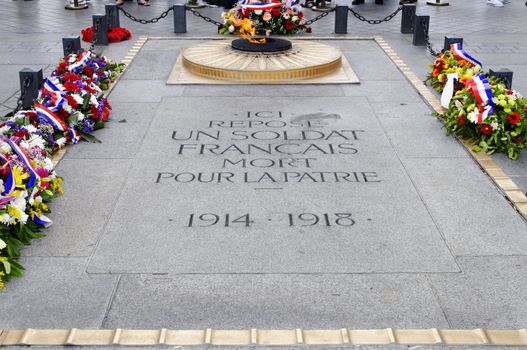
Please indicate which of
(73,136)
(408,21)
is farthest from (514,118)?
(408,21)

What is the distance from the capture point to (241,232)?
207 inches

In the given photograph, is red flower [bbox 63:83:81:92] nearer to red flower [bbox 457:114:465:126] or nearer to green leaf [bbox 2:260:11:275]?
green leaf [bbox 2:260:11:275]

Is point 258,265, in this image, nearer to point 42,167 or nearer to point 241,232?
point 241,232

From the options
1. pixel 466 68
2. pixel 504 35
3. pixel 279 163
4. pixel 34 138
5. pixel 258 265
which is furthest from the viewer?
pixel 504 35

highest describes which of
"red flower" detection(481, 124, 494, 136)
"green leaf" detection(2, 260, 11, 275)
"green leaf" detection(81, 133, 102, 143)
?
"red flower" detection(481, 124, 494, 136)

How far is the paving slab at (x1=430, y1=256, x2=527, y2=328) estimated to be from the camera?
4195 millimetres

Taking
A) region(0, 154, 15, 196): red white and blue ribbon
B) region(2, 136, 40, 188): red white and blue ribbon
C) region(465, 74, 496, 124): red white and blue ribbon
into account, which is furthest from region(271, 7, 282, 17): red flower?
region(0, 154, 15, 196): red white and blue ribbon

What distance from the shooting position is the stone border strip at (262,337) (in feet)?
12.8

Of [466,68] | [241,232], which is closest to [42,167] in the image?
[241,232]

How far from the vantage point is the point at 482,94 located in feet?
23.4

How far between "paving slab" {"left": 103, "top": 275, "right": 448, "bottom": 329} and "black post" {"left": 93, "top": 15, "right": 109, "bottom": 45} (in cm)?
802

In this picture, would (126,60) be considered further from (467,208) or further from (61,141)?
(467,208)

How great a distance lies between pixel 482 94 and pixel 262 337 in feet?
14.0

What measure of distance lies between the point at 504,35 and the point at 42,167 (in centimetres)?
1046
